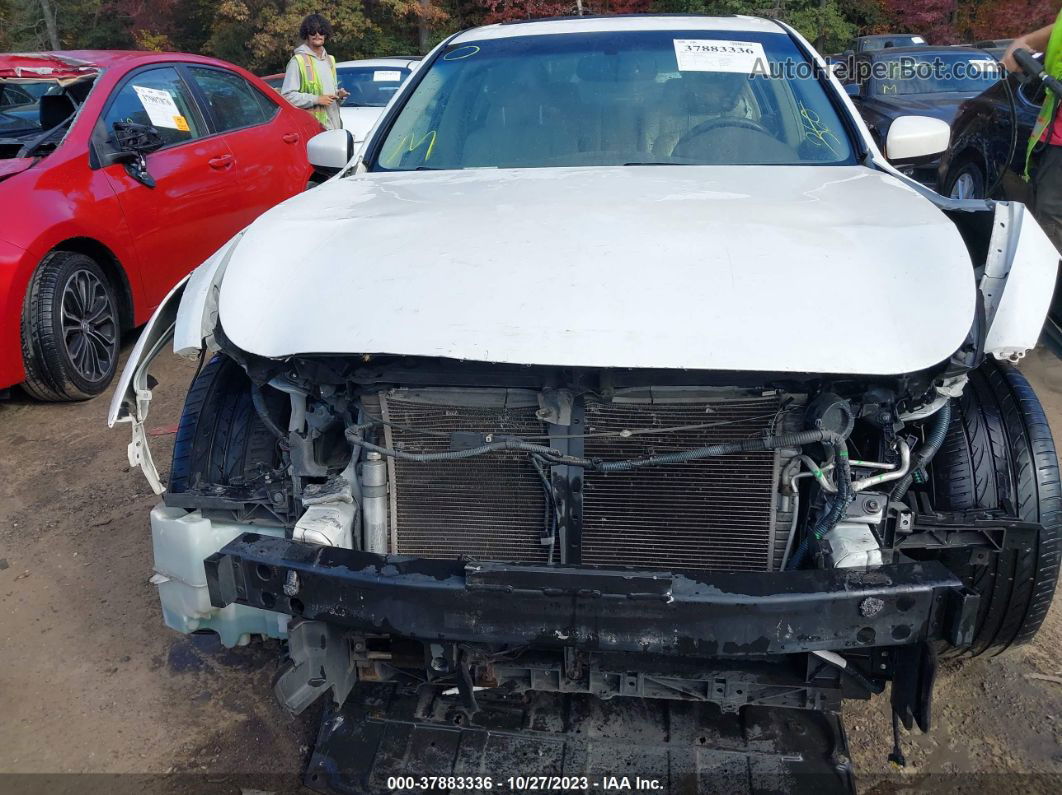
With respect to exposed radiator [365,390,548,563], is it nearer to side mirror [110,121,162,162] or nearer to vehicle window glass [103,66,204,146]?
side mirror [110,121,162,162]

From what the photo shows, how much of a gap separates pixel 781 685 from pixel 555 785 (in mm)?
653

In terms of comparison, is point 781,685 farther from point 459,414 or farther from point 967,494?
point 459,414

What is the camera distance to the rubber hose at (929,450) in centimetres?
217

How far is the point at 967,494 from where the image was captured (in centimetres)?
228

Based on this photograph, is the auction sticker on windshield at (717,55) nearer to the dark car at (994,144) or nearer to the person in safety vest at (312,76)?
the dark car at (994,144)

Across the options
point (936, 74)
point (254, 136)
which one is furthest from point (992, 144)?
point (254, 136)

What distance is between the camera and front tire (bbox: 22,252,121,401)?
14.3 ft

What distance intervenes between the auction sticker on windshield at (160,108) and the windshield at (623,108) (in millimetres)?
2426

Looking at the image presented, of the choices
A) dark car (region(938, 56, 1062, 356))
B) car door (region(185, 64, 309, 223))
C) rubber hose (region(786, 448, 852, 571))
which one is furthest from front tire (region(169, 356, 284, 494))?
dark car (region(938, 56, 1062, 356))

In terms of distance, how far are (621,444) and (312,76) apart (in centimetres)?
609

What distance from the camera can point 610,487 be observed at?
219cm

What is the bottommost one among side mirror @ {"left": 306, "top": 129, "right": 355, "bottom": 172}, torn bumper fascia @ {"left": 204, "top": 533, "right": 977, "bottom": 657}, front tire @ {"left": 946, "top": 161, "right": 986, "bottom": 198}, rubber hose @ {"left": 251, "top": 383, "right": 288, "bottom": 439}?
front tire @ {"left": 946, "top": 161, "right": 986, "bottom": 198}

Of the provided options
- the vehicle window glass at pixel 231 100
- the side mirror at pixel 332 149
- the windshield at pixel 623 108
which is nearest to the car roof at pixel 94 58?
the vehicle window glass at pixel 231 100

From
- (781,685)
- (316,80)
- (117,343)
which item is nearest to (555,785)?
(781,685)
